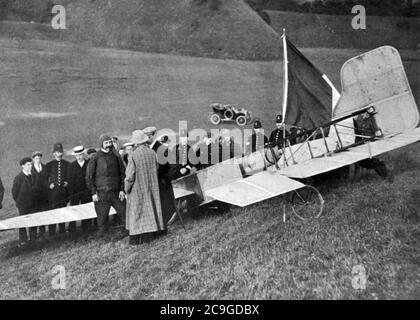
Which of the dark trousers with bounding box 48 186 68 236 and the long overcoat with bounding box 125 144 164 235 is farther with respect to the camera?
the dark trousers with bounding box 48 186 68 236

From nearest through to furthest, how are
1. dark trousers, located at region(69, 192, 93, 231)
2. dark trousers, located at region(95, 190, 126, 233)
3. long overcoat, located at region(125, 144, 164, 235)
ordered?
1. long overcoat, located at region(125, 144, 164, 235)
2. dark trousers, located at region(95, 190, 126, 233)
3. dark trousers, located at region(69, 192, 93, 231)

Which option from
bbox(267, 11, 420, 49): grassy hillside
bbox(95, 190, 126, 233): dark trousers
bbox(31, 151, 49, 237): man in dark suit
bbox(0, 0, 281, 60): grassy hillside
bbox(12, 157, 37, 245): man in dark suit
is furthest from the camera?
bbox(0, 0, 281, 60): grassy hillside

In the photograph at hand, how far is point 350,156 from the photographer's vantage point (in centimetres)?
744

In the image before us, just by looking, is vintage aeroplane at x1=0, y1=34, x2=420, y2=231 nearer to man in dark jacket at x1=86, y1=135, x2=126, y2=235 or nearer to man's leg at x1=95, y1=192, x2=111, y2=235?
man's leg at x1=95, y1=192, x2=111, y2=235

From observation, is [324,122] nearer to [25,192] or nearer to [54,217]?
[54,217]

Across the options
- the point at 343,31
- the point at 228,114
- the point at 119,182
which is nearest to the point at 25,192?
the point at 119,182

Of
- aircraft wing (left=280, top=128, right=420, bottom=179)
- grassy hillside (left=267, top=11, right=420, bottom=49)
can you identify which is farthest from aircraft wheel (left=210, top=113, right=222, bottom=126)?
aircraft wing (left=280, top=128, right=420, bottom=179)

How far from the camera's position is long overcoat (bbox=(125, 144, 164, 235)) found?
6344 mm

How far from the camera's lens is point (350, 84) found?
787 cm

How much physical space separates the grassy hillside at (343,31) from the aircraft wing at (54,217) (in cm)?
639

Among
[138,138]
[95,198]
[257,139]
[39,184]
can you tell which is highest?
[138,138]

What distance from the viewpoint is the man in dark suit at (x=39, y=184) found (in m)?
7.85

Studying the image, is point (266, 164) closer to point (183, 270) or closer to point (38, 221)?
point (183, 270)

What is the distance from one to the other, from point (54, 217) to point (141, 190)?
1920 mm
